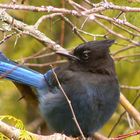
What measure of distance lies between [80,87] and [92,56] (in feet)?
0.89

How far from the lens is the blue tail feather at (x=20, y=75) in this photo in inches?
180

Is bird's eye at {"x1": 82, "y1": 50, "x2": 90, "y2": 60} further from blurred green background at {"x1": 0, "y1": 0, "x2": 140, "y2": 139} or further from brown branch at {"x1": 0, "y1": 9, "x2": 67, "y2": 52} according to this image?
blurred green background at {"x1": 0, "y1": 0, "x2": 140, "y2": 139}

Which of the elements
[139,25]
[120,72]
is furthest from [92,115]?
[120,72]

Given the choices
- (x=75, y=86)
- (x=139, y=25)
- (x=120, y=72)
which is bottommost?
(x=120, y=72)

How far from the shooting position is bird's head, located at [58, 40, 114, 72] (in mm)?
4695

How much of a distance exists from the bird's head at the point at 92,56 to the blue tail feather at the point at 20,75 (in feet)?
0.97

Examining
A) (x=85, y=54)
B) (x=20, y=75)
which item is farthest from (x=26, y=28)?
(x=85, y=54)

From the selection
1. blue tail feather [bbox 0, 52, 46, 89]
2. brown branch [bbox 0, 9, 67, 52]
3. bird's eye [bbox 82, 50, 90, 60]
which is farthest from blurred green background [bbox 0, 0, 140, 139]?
bird's eye [bbox 82, 50, 90, 60]

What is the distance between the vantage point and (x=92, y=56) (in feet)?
15.9

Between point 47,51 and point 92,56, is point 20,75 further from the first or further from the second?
point 47,51

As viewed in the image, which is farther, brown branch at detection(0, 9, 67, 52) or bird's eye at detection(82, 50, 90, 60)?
bird's eye at detection(82, 50, 90, 60)

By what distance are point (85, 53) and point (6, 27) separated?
0.87 metres

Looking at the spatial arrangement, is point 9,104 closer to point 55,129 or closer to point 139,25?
point 55,129

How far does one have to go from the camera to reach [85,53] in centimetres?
477
